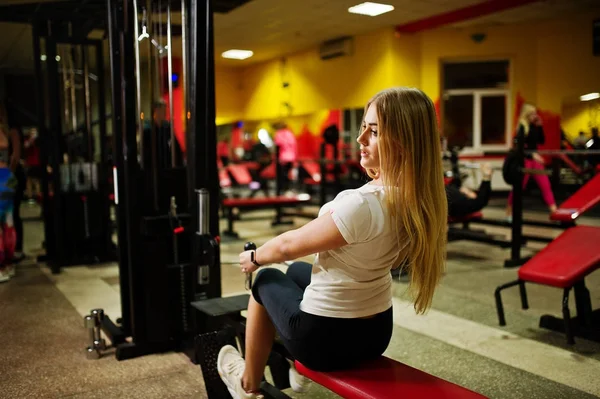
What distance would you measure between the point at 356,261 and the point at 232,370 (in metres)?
0.73

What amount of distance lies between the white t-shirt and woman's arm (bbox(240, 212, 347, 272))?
0.08ft

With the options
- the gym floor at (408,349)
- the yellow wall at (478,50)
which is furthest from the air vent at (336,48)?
the gym floor at (408,349)

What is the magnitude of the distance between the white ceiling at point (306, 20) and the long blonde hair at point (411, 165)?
5.45 m

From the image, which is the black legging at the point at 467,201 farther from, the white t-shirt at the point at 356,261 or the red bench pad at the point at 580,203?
the white t-shirt at the point at 356,261

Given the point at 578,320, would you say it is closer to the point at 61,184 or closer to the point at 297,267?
the point at 297,267

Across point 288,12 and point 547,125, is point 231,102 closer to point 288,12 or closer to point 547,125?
point 288,12

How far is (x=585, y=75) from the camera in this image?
339 inches

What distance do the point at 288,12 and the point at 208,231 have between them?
222 inches

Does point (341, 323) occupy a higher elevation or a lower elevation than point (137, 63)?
lower

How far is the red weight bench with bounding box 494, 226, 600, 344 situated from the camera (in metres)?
2.72

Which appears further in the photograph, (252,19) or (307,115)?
(307,115)

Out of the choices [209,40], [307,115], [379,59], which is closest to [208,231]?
[209,40]

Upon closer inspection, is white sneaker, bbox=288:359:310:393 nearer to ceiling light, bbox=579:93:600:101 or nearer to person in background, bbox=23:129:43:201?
ceiling light, bbox=579:93:600:101

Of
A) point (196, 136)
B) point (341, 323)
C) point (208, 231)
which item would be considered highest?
point (196, 136)
